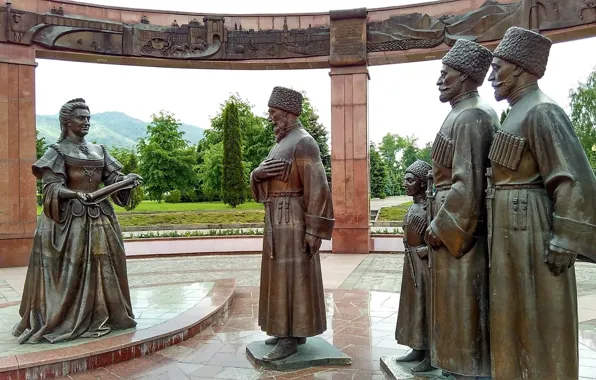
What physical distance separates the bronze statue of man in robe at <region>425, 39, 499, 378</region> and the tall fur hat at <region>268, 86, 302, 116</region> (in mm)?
1702

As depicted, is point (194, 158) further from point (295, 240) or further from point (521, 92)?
point (521, 92)

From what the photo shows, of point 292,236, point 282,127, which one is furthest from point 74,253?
point 282,127

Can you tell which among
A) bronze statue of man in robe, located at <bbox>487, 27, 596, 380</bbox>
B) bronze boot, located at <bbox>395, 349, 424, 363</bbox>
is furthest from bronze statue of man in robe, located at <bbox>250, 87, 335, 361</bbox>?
bronze statue of man in robe, located at <bbox>487, 27, 596, 380</bbox>

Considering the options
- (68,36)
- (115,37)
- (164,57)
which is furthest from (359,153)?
(68,36)

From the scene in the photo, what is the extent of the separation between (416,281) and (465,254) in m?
1.02

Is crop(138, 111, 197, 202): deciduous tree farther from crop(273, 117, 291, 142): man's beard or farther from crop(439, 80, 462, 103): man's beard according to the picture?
crop(439, 80, 462, 103): man's beard

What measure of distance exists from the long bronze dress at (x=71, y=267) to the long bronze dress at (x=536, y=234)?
159 inches

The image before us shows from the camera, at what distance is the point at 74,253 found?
492 cm

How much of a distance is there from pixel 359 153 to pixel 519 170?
9956 mm

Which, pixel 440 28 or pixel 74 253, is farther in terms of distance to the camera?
pixel 440 28

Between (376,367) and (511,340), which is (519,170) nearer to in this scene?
(511,340)

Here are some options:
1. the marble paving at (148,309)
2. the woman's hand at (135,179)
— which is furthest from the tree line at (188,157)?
the woman's hand at (135,179)

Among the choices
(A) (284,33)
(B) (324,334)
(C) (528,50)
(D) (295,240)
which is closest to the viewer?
(C) (528,50)

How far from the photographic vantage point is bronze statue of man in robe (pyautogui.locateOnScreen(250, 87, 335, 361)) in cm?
422
